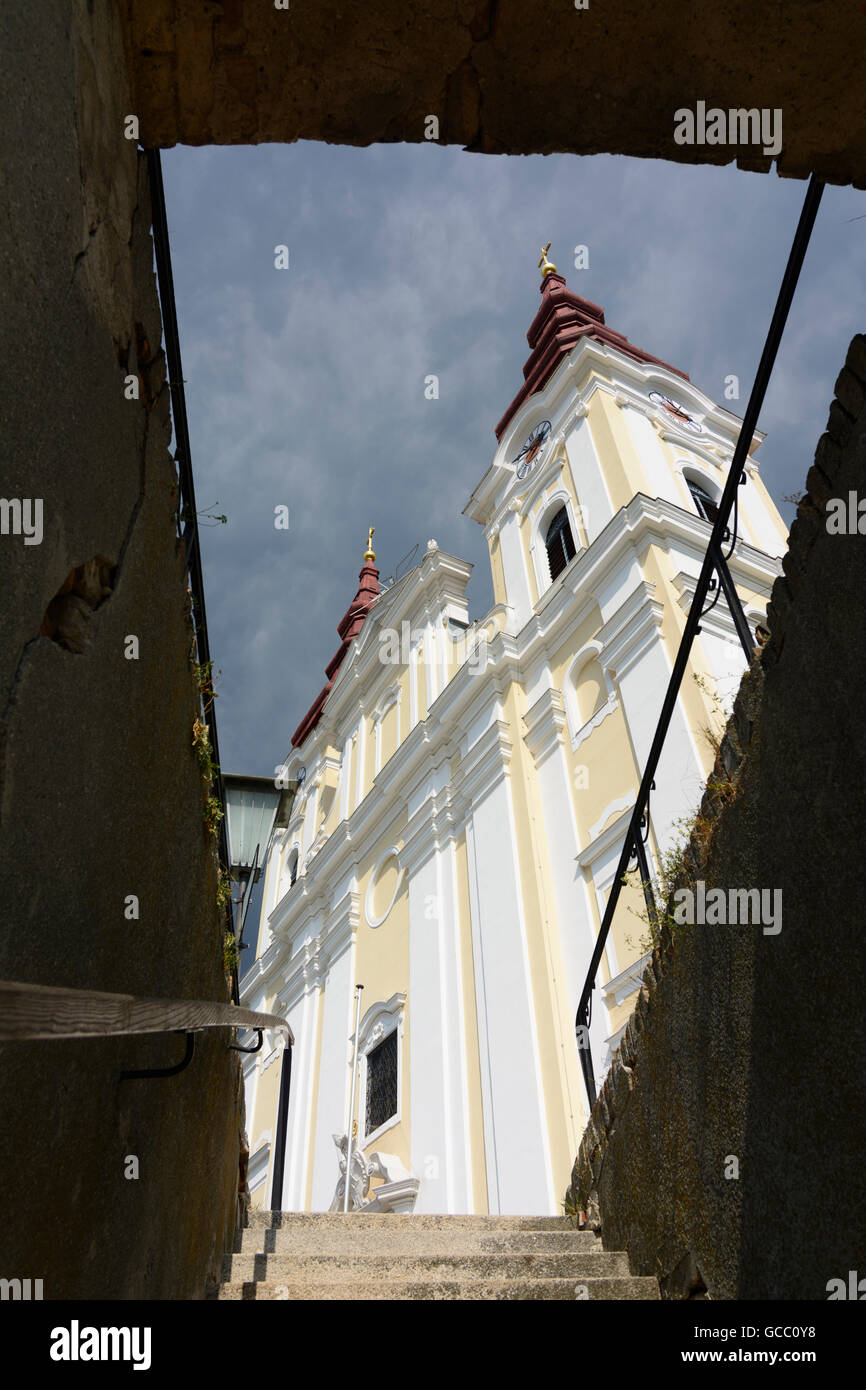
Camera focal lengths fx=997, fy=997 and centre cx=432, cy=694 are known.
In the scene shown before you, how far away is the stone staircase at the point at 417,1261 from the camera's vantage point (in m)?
4.54

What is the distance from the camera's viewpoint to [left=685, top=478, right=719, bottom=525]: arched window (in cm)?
1925

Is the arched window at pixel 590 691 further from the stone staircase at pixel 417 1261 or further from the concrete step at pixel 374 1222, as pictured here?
the stone staircase at pixel 417 1261

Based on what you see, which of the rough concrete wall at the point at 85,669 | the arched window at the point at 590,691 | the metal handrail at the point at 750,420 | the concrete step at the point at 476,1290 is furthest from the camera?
the arched window at the point at 590,691

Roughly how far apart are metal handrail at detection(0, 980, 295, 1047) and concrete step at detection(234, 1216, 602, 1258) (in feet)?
12.3

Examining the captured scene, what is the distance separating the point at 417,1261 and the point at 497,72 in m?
5.20

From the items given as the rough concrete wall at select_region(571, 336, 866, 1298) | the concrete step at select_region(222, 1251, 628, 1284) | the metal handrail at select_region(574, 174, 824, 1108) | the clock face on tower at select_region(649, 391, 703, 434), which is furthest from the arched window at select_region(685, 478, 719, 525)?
the rough concrete wall at select_region(571, 336, 866, 1298)

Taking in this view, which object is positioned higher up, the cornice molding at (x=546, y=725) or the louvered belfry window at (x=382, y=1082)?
the cornice molding at (x=546, y=725)

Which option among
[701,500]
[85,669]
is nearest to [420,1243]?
[85,669]

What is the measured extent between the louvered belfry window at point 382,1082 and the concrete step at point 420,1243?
430 inches

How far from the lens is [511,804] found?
646 inches

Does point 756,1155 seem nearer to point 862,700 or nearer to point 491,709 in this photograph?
point 862,700

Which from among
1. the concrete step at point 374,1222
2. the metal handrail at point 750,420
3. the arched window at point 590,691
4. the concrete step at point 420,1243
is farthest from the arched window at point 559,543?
the metal handrail at point 750,420

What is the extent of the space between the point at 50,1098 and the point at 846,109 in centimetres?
388

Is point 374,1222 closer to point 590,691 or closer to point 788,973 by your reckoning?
point 788,973
